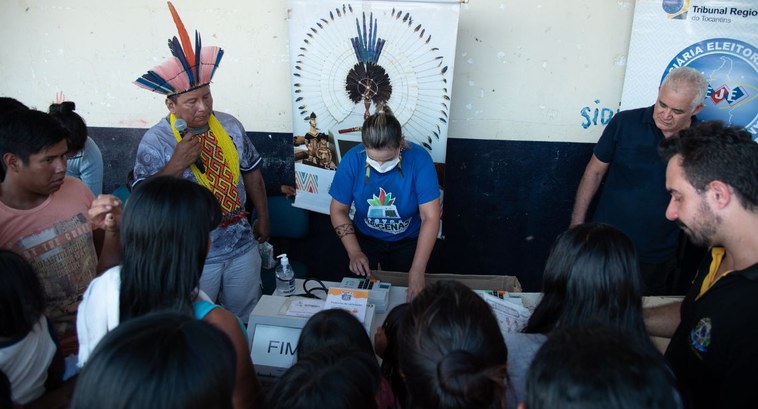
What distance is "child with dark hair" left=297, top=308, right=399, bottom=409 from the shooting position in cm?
135

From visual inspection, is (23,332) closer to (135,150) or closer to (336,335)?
(336,335)

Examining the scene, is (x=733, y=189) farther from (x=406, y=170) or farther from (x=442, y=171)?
(x=442, y=171)

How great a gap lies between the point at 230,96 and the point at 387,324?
2.26m

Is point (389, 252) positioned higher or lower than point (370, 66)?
lower

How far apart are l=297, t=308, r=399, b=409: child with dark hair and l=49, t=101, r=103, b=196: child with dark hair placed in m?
A: 1.83

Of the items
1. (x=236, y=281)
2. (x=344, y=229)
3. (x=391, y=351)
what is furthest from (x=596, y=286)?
(x=236, y=281)

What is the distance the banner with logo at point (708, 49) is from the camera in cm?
278

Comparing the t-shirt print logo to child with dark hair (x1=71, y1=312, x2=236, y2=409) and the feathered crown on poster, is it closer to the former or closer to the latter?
the feathered crown on poster

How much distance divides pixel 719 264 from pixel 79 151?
297 centimetres

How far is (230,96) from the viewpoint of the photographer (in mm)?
3250

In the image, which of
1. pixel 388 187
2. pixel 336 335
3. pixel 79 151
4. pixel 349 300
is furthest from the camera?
A: pixel 79 151

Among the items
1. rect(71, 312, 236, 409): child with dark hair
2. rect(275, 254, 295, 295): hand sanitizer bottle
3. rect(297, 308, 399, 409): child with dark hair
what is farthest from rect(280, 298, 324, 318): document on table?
rect(71, 312, 236, 409): child with dark hair

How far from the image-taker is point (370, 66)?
112 inches

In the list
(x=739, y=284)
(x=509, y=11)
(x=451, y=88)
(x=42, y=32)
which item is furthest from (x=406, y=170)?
(x=42, y=32)
